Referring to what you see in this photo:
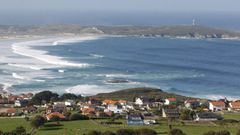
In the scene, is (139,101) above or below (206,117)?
above

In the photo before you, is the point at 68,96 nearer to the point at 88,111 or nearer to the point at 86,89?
the point at 86,89

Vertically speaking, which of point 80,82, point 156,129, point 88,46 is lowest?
point 156,129

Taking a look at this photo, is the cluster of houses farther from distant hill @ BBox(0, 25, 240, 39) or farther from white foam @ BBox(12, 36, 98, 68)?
distant hill @ BBox(0, 25, 240, 39)

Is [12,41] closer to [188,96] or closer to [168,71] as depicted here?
[168,71]

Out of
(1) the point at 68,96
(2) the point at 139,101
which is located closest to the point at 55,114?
(1) the point at 68,96

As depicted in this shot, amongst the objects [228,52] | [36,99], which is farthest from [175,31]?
[36,99]

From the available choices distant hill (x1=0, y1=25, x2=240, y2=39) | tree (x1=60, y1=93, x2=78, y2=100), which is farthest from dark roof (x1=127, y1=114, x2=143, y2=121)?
distant hill (x1=0, y1=25, x2=240, y2=39)
